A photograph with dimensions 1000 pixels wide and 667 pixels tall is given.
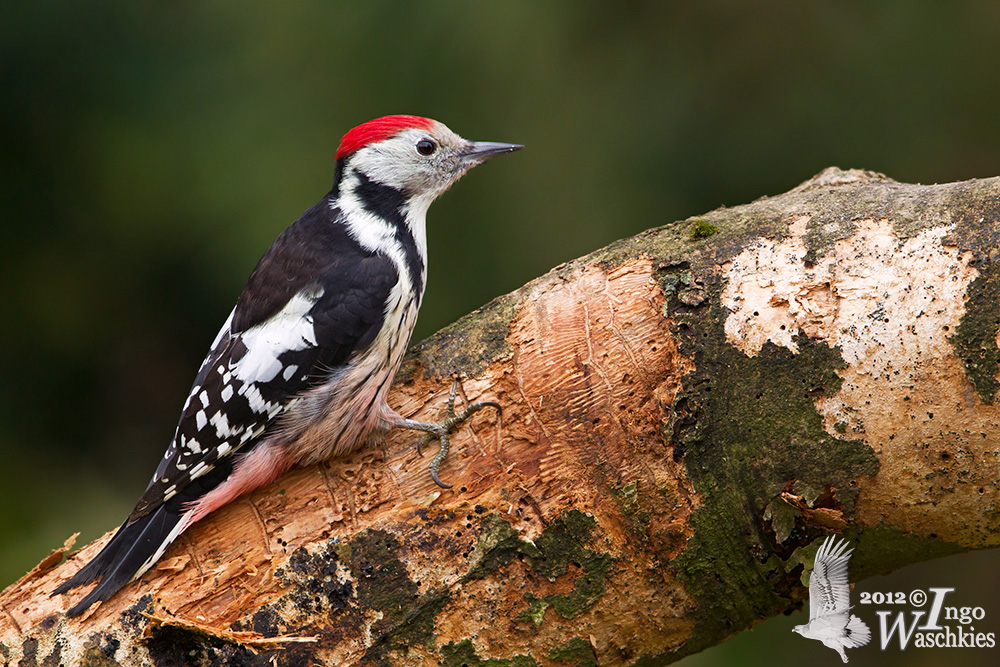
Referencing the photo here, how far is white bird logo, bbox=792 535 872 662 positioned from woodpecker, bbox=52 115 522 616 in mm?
648

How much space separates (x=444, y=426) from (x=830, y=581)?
755mm

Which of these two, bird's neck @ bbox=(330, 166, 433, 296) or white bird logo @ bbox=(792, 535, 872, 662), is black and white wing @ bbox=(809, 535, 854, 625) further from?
bird's neck @ bbox=(330, 166, 433, 296)

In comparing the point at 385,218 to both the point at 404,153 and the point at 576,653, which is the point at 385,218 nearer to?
A: the point at 404,153

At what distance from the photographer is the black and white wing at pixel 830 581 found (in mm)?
1452

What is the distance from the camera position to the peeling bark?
137cm

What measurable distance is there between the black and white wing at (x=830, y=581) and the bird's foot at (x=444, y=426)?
64 cm

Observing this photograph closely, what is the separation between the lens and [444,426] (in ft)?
5.49

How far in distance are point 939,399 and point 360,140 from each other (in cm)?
147

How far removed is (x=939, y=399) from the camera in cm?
133

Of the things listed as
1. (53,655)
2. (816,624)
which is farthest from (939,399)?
(53,655)

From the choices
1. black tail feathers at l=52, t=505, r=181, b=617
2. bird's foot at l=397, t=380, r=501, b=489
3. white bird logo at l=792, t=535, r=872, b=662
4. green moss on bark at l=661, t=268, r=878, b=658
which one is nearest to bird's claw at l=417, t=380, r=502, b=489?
bird's foot at l=397, t=380, r=501, b=489

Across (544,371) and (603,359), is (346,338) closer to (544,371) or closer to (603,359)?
(544,371)

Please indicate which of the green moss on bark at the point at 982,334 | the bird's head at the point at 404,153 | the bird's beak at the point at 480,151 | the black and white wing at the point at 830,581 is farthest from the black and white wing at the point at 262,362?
the green moss on bark at the point at 982,334

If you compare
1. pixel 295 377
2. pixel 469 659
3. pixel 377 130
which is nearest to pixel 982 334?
pixel 469 659
